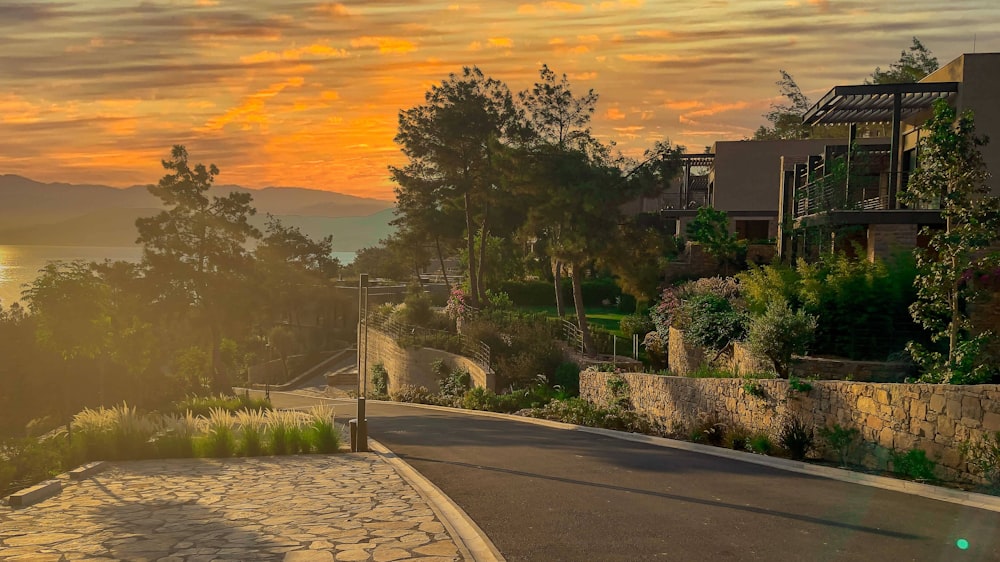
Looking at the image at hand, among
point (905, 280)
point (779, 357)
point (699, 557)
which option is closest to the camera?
point (699, 557)

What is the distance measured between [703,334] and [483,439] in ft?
24.3

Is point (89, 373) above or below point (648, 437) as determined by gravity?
below

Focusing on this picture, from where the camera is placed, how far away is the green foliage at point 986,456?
11.3m

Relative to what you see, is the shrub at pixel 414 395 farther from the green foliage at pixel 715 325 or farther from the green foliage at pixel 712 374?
the green foliage at pixel 712 374

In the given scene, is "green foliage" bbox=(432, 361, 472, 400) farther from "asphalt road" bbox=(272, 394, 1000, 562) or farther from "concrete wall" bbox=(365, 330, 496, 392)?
"asphalt road" bbox=(272, 394, 1000, 562)

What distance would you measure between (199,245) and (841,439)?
4684 cm

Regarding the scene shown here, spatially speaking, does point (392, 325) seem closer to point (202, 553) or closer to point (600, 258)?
point (600, 258)

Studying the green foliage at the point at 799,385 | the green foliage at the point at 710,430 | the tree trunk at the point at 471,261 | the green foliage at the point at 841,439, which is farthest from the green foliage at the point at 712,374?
the tree trunk at the point at 471,261

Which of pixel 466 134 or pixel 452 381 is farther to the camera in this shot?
→ pixel 466 134

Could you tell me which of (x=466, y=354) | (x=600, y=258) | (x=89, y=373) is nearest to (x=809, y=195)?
(x=600, y=258)

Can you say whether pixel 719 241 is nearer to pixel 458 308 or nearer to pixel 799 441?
pixel 458 308

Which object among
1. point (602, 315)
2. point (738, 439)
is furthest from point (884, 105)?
point (602, 315)

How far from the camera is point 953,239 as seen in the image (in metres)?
14.2

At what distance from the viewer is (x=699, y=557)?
8.65 m
